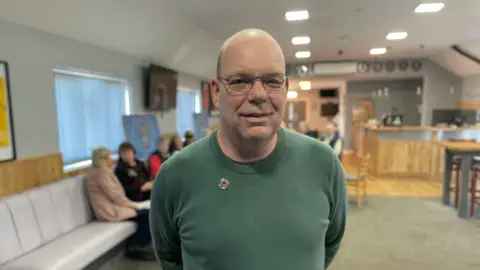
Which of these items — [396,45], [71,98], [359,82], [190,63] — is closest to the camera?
[71,98]

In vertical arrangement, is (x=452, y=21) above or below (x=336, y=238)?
above

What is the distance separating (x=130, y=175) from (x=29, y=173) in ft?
3.12

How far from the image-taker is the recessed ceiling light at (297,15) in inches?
175

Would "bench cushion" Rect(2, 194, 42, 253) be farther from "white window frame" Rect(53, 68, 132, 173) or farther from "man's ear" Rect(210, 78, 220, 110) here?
"man's ear" Rect(210, 78, 220, 110)

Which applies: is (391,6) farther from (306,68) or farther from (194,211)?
(306,68)

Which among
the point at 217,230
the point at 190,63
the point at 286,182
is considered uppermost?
the point at 190,63

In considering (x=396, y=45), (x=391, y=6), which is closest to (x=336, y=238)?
(x=391, y=6)

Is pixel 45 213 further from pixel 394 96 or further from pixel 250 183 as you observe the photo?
pixel 394 96

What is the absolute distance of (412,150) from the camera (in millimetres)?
7000

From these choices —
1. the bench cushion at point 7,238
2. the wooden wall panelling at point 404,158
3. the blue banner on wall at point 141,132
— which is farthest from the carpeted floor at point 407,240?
the wooden wall panelling at point 404,158

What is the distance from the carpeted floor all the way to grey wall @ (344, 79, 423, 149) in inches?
248

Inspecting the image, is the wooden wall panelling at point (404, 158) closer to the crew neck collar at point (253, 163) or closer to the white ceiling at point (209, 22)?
the white ceiling at point (209, 22)

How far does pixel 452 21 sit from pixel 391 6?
5.40 ft

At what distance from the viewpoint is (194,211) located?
93 cm
